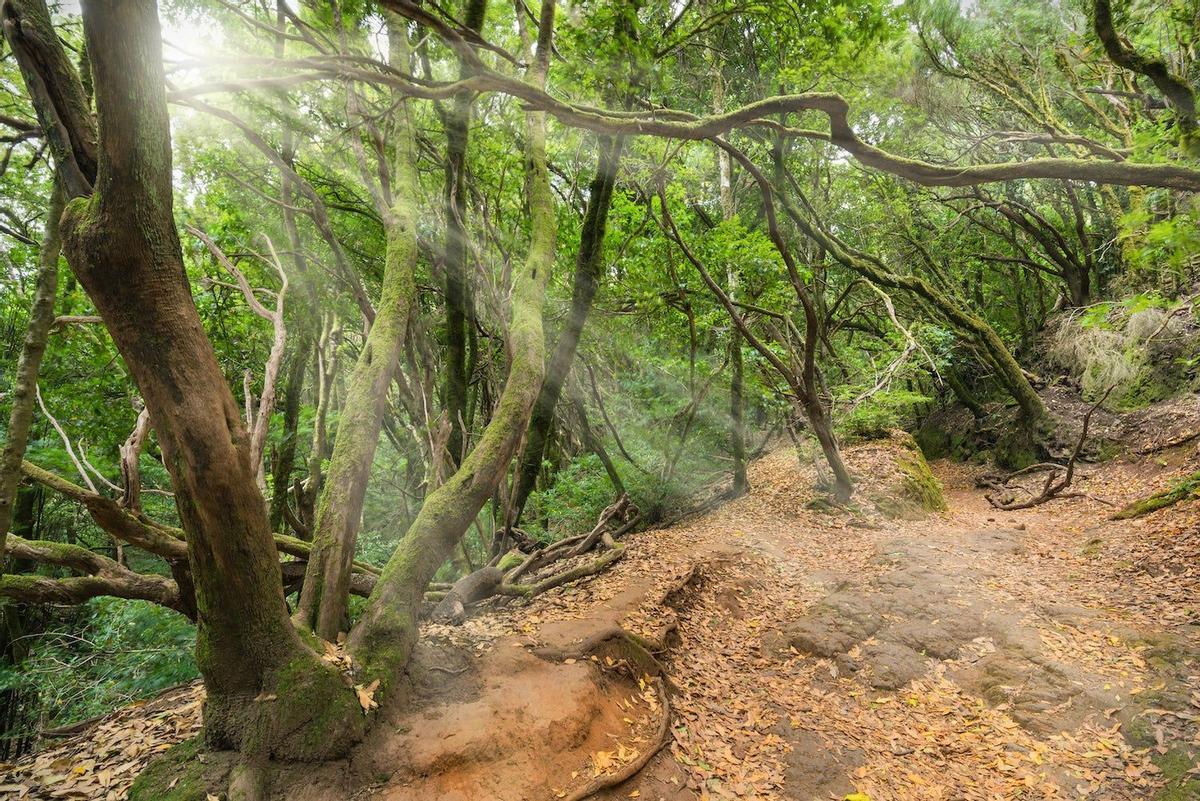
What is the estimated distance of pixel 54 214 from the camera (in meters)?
3.47

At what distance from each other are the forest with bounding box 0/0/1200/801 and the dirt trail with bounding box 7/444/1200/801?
4 cm

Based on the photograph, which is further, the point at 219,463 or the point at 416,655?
the point at 416,655

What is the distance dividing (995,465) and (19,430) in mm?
16699

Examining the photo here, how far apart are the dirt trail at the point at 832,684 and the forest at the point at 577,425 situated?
0.12 ft

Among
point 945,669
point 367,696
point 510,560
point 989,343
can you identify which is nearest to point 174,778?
point 367,696

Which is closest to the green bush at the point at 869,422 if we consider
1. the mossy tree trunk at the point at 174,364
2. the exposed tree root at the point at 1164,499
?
the exposed tree root at the point at 1164,499

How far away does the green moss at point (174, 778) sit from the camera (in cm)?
265

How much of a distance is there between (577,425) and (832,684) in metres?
8.52

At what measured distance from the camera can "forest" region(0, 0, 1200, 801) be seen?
282 cm

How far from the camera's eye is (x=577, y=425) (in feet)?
41.5

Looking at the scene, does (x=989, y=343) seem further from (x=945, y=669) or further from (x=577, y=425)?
(x=945, y=669)

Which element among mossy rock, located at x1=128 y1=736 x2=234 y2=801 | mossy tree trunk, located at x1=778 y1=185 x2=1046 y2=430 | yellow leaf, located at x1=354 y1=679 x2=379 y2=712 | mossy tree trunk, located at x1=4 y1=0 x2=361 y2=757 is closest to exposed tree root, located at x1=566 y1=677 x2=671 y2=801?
yellow leaf, located at x1=354 y1=679 x2=379 y2=712

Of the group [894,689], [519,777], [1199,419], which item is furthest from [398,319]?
[1199,419]

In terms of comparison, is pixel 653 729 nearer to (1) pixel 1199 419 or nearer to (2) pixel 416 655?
(2) pixel 416 655
